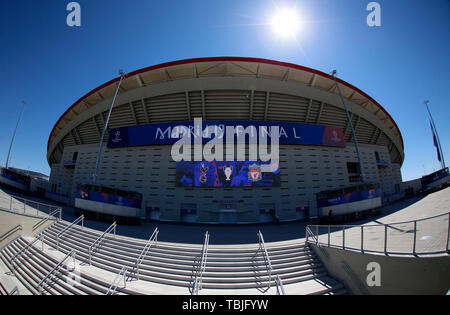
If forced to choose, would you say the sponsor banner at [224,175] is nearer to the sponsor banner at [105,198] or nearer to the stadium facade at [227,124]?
the stadium facade at [227,124]

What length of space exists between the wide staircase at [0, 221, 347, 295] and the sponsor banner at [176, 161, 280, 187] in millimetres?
6763

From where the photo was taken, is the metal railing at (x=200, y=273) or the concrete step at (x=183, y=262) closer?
the metal railing at (x=200, y=273)

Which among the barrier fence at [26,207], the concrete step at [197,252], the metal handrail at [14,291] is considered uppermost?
the barrier fence at [26,207]

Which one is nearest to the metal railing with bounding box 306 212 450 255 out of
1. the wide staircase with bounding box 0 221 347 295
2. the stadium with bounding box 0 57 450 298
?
the stadium with bounding box 0 57 450 298

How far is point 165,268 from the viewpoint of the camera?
579cm

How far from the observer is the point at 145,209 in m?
14.3

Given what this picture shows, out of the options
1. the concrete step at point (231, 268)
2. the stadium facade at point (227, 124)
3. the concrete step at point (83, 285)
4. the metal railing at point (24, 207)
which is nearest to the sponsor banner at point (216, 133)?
the stadium facade at point (227, 124)

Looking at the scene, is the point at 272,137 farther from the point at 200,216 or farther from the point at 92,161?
the point at 92,161

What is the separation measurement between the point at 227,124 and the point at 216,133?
131 centimetres

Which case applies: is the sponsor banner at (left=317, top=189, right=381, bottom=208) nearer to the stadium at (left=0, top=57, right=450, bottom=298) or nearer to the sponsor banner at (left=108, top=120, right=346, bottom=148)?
the stadium at (left=0, top=57, right=450, bottom=298)

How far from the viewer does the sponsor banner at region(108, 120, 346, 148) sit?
14.0m

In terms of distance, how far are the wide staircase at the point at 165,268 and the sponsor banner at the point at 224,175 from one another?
6763mm

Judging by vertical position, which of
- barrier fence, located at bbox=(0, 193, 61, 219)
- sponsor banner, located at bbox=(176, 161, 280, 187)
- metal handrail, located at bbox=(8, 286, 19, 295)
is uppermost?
sponsor banner, located at bbox=(176, 161, 280, 187)

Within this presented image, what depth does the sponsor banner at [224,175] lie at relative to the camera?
45.6 ft
